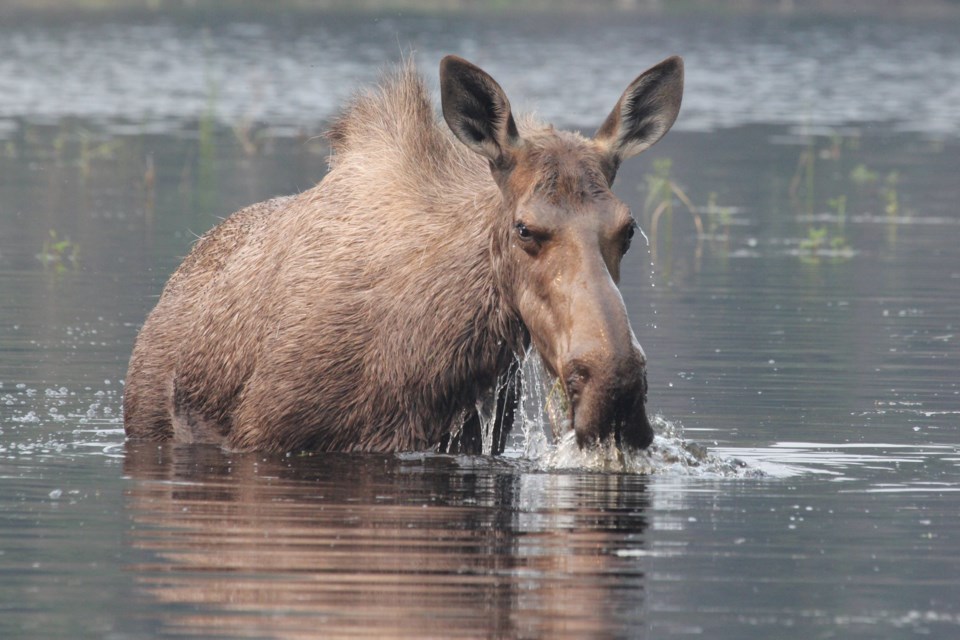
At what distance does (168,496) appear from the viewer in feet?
31.2

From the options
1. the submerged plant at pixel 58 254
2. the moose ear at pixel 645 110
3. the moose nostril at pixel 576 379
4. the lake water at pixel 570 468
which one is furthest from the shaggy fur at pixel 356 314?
the submerged plant at pixel 58 254

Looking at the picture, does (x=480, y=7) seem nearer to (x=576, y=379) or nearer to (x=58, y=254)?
(x=58, y=254)

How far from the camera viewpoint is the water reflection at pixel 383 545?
7.10m

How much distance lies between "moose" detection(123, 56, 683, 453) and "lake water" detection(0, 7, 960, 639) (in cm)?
28

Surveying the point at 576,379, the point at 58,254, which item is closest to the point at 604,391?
the point at 576,379

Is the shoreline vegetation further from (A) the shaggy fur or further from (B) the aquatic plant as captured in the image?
(A) the shaggy fur

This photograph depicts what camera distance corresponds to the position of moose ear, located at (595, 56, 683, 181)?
9.60 m

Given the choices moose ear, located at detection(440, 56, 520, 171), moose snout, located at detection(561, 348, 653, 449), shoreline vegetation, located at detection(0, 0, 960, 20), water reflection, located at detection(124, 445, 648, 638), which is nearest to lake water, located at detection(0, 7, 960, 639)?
water reflection, located at detection(124, 445, 648, 638)

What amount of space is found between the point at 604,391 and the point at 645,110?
1.90 m

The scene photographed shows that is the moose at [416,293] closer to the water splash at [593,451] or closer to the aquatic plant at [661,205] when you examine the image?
the water splash at [593,451]

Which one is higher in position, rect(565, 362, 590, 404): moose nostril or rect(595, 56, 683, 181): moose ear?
rect(595, 56, 683, 181): moose ear

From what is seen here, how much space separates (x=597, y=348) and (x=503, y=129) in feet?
4.58

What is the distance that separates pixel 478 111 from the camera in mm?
9484

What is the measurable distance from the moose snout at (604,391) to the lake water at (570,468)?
462mm
